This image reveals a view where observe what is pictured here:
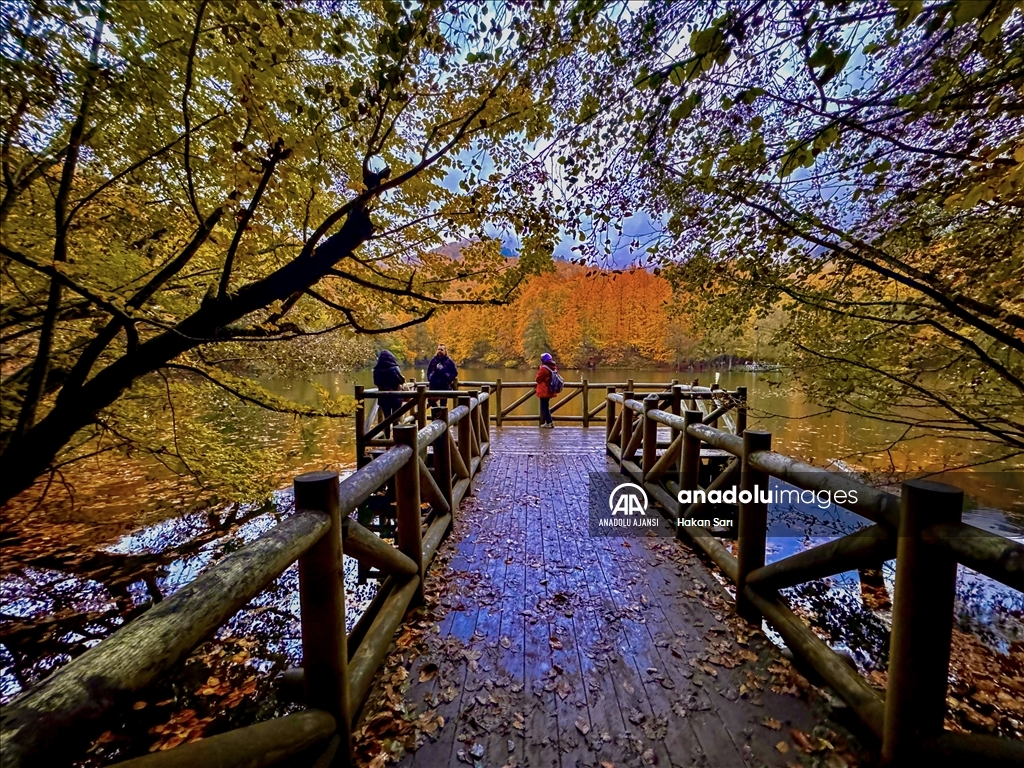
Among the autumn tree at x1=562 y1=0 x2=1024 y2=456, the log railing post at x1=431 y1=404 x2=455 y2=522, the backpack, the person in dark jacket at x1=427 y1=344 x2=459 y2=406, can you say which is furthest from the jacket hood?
the autumn tree at x1=562 y1=0 x2=1024 y2=456

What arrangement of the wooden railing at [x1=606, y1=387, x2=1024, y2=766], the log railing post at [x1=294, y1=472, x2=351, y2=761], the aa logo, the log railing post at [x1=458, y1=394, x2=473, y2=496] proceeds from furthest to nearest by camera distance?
1. the log railing post at [x1=458, y1=394, x2=473, y2=496]
2. the aa logo
3. the log railing post at [x1=294, y1=472, x2=351, y2=761]
4. the wooden railing at [x1=606, y1=387, x2=1024, y2=766]

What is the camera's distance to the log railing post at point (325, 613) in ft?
5.29

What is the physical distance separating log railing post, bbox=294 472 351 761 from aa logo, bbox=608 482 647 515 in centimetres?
316

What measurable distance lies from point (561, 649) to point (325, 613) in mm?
1352

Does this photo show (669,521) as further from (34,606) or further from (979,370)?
(34,606)

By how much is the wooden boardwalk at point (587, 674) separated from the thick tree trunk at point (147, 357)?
2323 mm

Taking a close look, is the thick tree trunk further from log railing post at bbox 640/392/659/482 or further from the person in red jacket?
the person in red jacket

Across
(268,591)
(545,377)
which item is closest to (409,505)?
(268,591)

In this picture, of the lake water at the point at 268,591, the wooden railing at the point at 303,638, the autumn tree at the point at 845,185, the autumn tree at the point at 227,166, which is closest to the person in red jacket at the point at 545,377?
the lake water at the point at 268,591

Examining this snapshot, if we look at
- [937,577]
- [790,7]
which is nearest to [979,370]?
[937,577]

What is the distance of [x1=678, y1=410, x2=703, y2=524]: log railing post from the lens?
11.9 ft

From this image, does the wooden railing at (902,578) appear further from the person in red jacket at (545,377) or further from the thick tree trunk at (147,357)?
the person in red jacket at (545,377)

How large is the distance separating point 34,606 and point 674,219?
23.9 feet

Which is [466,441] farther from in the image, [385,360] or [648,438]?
[385,360]
